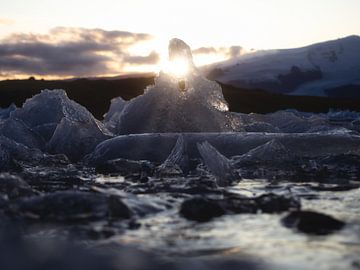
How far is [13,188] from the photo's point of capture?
3.16 meters

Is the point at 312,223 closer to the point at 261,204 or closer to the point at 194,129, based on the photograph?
the point at 261,204

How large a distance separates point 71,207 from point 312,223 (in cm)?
121

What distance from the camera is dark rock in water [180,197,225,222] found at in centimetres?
278

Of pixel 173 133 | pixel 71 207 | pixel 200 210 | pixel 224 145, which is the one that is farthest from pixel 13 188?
pixel 173 133

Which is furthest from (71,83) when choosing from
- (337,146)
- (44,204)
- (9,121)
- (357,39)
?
(357,39)

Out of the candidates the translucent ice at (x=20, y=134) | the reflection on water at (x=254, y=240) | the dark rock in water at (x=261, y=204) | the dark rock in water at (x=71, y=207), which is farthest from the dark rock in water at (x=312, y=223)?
the translucent ice at (x=20, y=134)

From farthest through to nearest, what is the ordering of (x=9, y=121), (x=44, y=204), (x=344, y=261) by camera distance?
(x=9, y=121)
(x=44, y=204)
(x=344, y=261)

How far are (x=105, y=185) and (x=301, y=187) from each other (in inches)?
56.8

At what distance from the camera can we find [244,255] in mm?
2084

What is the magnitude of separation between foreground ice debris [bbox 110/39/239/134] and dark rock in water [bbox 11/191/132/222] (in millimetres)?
4432

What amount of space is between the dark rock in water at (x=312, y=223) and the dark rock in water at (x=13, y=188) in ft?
4.84

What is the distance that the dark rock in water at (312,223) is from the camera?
2459 mm

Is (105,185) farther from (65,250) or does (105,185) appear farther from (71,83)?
(71,83)

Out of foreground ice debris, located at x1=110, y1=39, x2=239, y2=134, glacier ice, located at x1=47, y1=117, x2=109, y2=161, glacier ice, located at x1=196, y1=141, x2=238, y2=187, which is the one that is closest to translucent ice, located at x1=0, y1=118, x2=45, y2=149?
glacier ice, located at x1=47, y1=117, x2=109, y2=161
